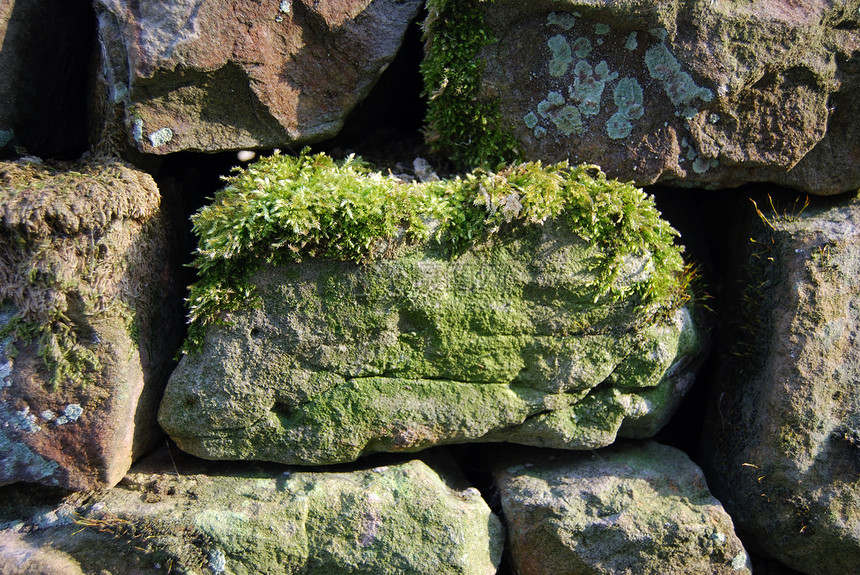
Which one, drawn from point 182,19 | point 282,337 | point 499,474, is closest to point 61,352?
point 282,337

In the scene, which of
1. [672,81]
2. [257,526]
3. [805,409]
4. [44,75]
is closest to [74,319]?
[257,526]

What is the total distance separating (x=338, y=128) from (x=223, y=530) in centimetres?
241

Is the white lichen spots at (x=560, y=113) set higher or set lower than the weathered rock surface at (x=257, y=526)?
higher

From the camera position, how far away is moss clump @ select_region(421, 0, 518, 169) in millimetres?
3332

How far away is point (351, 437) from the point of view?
10.8 feet

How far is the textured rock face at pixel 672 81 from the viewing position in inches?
128

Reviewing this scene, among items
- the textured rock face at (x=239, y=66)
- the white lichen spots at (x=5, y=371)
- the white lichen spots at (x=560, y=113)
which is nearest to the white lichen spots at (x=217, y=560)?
the white lichen spots at (x=5, y=371)

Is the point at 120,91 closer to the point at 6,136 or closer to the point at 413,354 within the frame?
the point at 6,136

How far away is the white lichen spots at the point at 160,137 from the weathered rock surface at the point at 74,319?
229 millimetres

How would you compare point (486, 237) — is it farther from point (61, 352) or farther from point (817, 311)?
point (61, 352)

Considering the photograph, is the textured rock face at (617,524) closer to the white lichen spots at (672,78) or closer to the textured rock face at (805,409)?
the textured rock face at (805,409)

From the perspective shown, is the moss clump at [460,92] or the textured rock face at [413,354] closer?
the textured rock face at [413,354]

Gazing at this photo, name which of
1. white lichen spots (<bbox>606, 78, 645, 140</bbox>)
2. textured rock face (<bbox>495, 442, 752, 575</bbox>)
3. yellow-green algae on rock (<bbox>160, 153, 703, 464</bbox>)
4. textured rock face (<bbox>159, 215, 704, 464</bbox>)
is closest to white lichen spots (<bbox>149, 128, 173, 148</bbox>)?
yellow-green algae on rock (<bbox>160, 153, 703, 464</bbox>)

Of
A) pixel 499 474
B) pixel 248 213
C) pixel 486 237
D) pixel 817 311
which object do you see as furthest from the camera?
pixel 499 474
